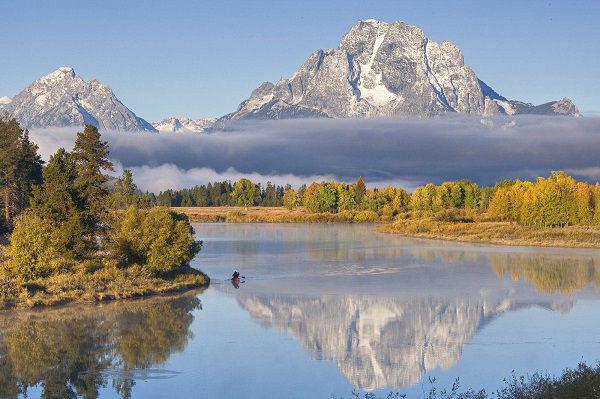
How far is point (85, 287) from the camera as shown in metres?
53.3

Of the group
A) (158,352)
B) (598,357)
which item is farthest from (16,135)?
(598,357)

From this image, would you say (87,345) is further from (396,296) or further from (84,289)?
(396,296)

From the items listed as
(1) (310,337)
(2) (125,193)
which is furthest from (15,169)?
(1) (310,337)

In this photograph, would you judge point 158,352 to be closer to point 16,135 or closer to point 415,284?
point 415,284

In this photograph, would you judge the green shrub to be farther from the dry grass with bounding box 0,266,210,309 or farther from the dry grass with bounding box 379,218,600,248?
the dry grass with bounding box 379,218,600,248

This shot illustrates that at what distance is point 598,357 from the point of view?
1433 inches

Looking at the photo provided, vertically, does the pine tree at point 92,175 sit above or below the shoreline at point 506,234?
above

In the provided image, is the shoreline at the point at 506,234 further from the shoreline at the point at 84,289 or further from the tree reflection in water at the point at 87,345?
the tree reflection in water at the point at 87,345

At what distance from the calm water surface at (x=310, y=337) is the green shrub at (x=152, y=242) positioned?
173 inches

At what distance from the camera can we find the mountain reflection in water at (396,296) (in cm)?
3781

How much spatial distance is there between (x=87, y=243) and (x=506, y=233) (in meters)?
84.5

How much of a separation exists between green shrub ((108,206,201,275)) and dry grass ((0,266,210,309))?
145 centimetres

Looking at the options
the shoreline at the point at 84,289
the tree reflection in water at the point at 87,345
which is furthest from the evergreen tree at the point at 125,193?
the tree reflection in water at the point at 87,345

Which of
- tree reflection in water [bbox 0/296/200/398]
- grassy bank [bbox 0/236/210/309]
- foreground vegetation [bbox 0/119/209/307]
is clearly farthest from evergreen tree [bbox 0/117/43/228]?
tree reflection in water [bbox 0/296/200/398]
